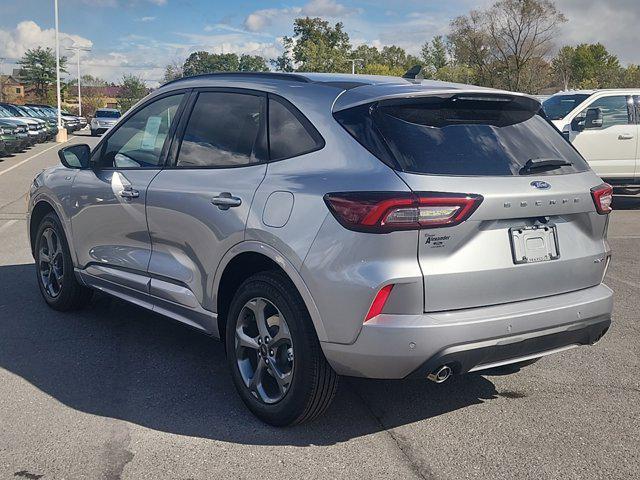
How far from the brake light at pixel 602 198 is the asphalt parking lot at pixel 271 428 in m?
1.11

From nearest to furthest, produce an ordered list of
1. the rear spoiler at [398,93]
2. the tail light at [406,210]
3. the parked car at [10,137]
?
the tail light at [406,210] → the rear spoiler at [398,93] → the parked car at [10,137]

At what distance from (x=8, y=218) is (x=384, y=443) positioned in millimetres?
9143

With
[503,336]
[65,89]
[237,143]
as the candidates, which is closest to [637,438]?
[503,336]

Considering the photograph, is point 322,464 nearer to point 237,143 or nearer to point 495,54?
point 237,143

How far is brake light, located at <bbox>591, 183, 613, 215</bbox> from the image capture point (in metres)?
3.86

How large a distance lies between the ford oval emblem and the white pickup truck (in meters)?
9.80

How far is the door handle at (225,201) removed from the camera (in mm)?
3920

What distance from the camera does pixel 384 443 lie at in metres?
3.67

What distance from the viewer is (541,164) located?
3.72 m

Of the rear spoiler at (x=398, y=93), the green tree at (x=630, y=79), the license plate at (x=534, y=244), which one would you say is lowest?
the license plate at (x=534, y=244)

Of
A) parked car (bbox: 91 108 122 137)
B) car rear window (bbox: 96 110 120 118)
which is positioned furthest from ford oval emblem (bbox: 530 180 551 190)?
car rear window (bbox: 96 110 120 118)

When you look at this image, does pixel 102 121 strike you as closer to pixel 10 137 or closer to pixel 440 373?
pixel 10 137

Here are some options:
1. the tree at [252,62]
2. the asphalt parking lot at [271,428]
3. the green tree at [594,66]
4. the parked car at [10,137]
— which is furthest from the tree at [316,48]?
the asphalt parking lot at [271,428]

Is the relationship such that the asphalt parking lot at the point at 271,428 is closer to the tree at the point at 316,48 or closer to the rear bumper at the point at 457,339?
the rear bumper at the point at 457,339
